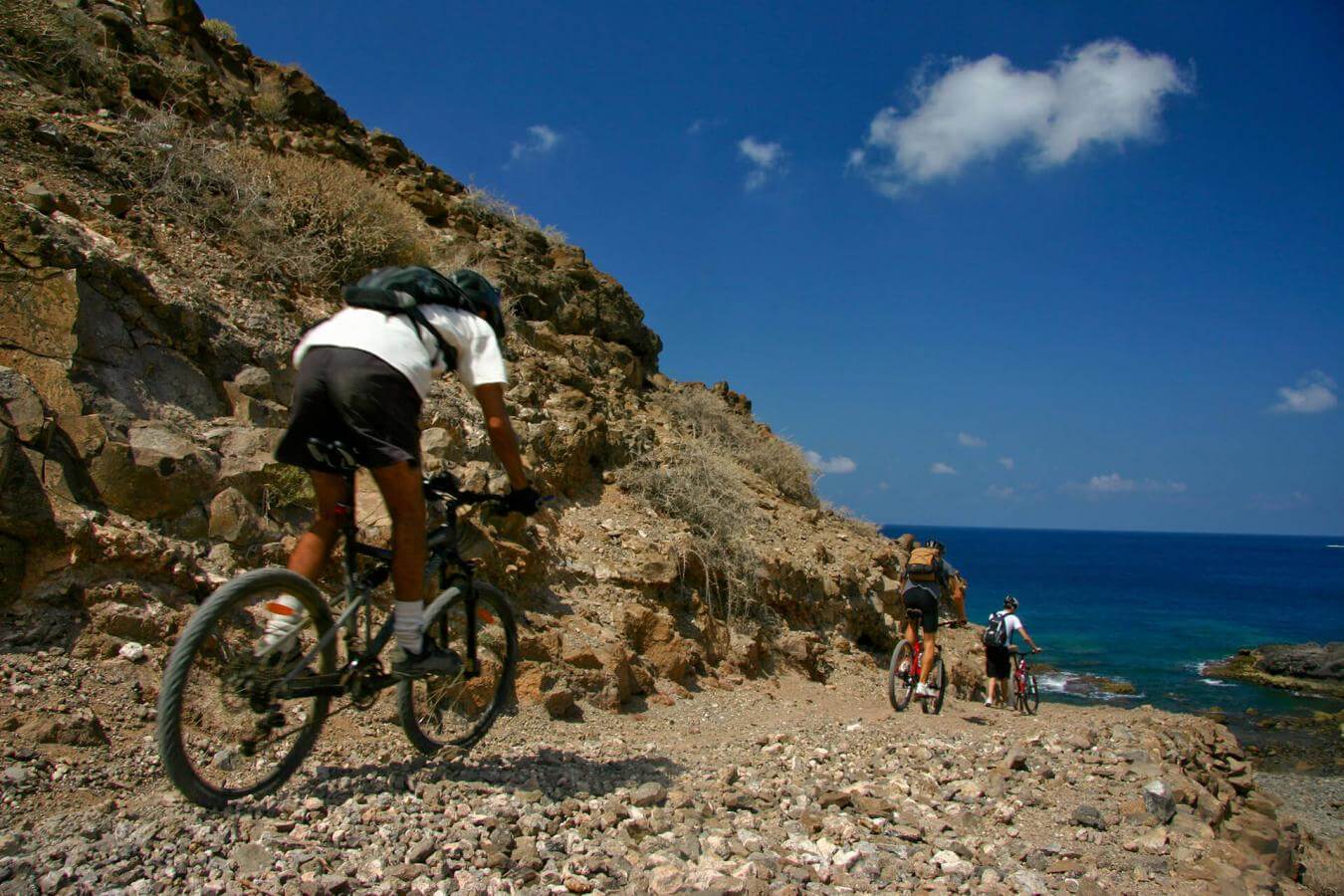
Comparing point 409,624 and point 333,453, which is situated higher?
point 333,453

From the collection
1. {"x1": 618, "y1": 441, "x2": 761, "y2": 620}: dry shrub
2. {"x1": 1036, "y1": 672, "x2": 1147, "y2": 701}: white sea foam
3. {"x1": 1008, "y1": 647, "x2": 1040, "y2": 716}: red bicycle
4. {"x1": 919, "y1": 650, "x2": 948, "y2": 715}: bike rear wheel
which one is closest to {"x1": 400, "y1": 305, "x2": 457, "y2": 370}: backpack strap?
{"x1": 618, "y1": 441, "x2": 761, "y2": 620}: dry shrub

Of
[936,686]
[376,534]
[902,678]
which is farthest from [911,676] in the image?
[376,534]

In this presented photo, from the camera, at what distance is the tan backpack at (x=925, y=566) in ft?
29.7

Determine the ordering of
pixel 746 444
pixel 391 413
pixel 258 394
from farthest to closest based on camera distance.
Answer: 1. pixel 746 444
2. pixel 258 394
3. pixel 391 413

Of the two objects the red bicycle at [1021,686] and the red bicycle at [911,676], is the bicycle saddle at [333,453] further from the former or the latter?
the red bicycle at [1021,686]

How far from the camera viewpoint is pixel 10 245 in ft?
15.6

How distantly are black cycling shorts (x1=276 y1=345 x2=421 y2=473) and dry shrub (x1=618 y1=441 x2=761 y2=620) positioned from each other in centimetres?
581

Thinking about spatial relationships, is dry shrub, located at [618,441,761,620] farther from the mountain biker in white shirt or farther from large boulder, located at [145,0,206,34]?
large boulder, located at [145,0,206,34]

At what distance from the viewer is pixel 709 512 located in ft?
32.2

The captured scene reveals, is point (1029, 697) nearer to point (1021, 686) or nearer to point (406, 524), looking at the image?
point (1021, 686)

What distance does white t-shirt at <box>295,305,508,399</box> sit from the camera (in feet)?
10.5

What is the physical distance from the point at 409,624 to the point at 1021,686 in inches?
436

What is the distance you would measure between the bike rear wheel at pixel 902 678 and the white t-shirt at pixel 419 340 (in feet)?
21.4

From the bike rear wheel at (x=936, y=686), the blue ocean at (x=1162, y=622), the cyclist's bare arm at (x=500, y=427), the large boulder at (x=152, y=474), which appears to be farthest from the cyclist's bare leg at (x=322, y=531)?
the blue ocean at (x=1162, y=622)
